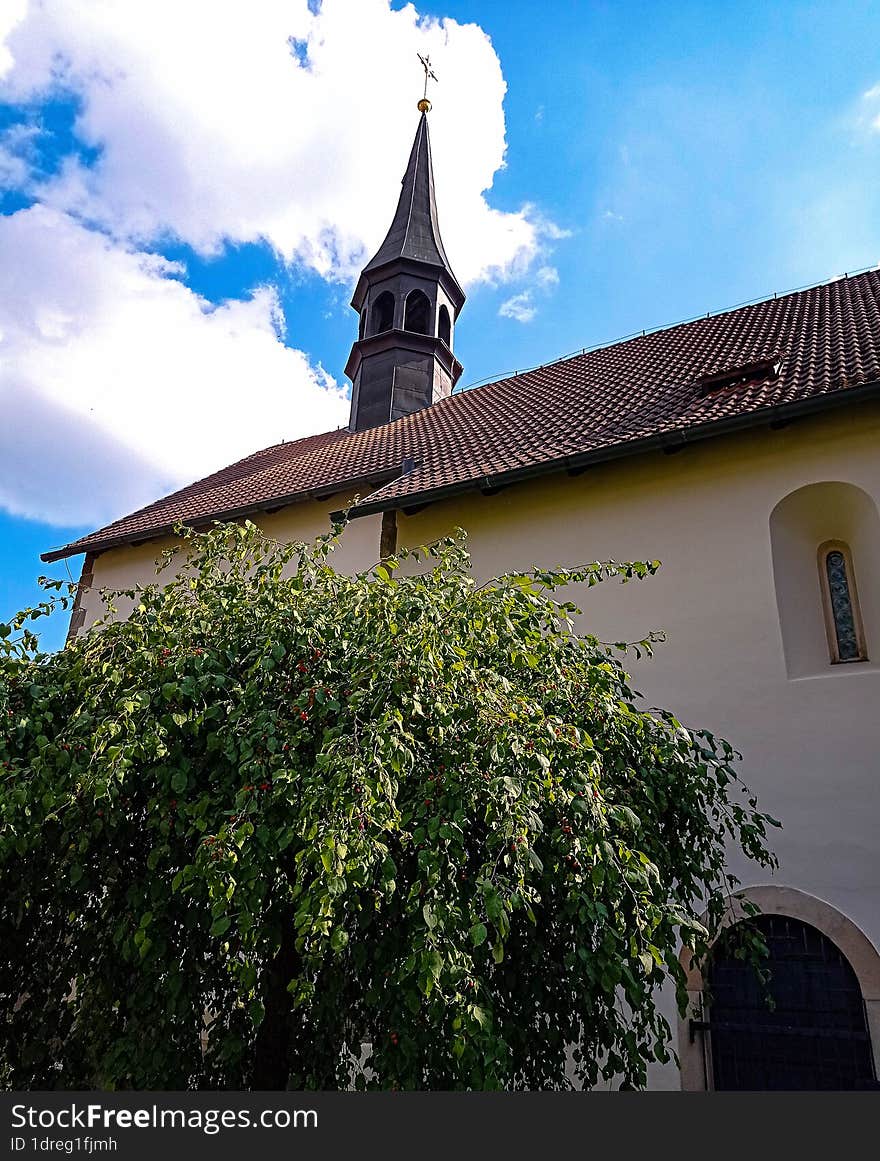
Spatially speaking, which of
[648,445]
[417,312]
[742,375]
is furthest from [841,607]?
[417,312]

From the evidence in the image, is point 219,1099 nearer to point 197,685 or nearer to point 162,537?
point 197,685

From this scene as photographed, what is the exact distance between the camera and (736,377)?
704cm

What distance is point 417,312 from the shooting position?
14.0m

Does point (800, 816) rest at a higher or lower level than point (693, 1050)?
higher

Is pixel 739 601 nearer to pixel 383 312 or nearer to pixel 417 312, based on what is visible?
pixel 417 312

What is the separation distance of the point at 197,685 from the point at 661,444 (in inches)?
166

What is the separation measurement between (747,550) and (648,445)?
112 cm

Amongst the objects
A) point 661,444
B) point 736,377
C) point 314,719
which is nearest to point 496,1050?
point 314,719

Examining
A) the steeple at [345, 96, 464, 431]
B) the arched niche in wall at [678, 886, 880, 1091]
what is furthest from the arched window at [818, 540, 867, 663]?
the steeple at [345, 96, 464, 431]

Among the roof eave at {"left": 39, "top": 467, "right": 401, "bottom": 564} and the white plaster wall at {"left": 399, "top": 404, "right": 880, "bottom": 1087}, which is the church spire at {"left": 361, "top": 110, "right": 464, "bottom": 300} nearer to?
the roof eave at {"left": 39, "top": 467, "right": 401, "bottom": 564}

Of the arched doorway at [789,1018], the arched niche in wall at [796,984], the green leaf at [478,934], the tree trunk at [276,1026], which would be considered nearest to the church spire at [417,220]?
the arched niche in wall at [796,984]

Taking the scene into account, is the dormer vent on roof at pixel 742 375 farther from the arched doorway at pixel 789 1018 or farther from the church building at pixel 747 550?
the arched doorway at pixel 789 1018

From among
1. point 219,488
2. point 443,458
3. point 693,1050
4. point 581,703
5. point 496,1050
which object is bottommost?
point 693,1050

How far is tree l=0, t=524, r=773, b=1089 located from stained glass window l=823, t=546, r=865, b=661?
2.11 m
